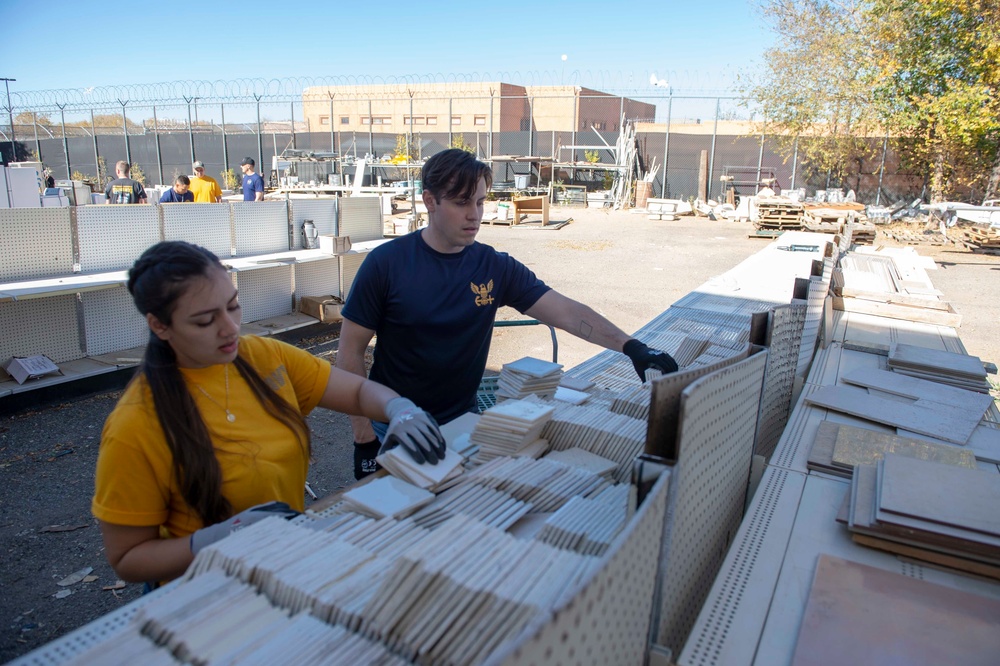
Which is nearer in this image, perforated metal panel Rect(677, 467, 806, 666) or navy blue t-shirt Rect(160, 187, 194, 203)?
perforated metal panel Rect(677, 467, 806, 666)

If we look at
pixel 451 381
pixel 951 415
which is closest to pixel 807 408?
pixel 951 415

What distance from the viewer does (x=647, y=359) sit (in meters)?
2.66

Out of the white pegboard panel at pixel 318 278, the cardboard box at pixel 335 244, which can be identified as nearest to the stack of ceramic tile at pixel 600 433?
the cardboard box at pixel 335 244

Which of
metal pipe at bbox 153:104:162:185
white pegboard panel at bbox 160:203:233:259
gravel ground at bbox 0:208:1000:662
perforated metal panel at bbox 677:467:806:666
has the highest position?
metal pipe at bbox 153:104:162:185

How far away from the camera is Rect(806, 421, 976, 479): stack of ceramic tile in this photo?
7.65 ft

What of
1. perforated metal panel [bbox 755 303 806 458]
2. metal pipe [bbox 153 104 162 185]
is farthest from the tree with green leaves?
metal pipe [bbox 153 104 162 185]

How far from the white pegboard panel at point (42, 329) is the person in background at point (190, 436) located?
5283 mm

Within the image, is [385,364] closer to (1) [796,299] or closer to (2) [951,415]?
(1) [796,299]

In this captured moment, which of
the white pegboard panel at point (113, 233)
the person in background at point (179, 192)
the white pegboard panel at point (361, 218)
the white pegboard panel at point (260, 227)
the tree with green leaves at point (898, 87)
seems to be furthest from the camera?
the tree with green leaves at point (898, 87)

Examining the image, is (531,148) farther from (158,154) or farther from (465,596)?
(465,596)

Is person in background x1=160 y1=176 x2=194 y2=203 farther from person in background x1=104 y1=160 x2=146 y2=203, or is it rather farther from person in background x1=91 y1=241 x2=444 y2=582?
person in background x1=91 y1=241 x2=444 y2=582

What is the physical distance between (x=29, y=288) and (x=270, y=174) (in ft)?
74.9

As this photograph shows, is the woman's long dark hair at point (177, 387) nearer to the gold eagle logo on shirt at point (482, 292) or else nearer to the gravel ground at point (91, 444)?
the gold eagle logo on shirt at point (482, 292)

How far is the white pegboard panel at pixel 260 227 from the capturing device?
830cm
